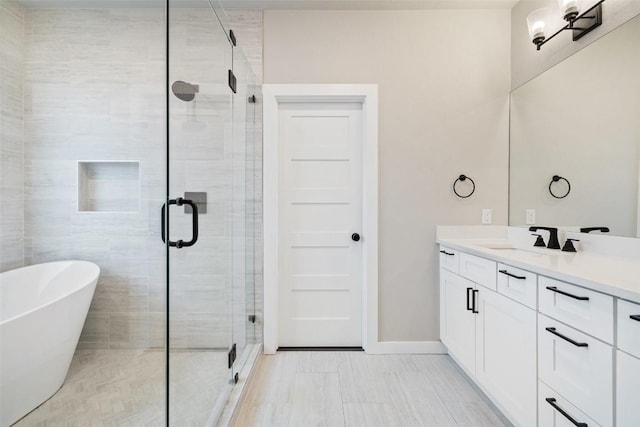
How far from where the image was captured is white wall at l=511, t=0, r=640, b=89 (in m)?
1.72

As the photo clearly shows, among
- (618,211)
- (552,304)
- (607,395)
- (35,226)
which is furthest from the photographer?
(618,211)

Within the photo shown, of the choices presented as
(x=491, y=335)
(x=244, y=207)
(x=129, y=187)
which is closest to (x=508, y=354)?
(x=491, y=335)

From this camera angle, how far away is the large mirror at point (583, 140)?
163cm

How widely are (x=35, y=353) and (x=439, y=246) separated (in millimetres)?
2405

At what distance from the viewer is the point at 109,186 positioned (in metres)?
1.02

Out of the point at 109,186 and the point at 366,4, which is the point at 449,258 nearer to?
the point at 366,4

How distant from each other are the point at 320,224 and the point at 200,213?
1.34 meters

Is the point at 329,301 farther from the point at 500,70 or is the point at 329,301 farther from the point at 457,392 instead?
the point at 500,70

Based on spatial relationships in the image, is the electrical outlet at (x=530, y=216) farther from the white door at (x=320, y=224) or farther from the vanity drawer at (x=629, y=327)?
the vanity drawer at (x=629, y=327)

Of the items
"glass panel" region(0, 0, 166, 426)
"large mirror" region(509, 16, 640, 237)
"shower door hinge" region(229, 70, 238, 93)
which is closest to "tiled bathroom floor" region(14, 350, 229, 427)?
"glass panel" region(0, 0, 166, 426)

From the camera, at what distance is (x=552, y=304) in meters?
1.35

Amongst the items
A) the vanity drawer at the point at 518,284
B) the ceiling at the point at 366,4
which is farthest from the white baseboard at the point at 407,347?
the ceiling at the point at 366,4

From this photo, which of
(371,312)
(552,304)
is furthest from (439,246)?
(552,304)

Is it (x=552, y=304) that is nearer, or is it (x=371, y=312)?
(x=552, y=304)
